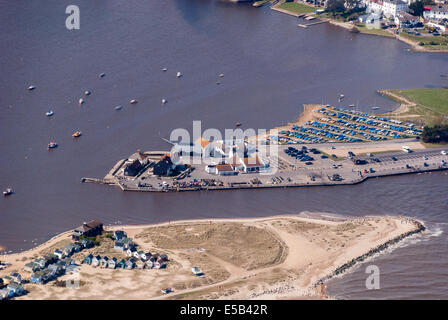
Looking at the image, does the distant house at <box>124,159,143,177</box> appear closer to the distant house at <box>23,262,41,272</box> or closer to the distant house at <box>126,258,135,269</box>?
the distant house at <box>126,258,135,269</box>

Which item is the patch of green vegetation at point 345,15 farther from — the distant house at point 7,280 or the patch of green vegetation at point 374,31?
the distant house at point 7,280

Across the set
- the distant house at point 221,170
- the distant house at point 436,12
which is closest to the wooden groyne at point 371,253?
the distant house at point 221,170

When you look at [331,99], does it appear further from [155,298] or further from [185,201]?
[155,298]

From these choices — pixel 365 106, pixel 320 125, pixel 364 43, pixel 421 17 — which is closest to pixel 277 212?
pixel 320 125

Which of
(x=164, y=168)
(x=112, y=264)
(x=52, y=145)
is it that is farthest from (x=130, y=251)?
(x=52, y=145)

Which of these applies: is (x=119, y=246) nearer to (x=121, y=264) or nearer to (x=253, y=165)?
(x=121, y=264)
